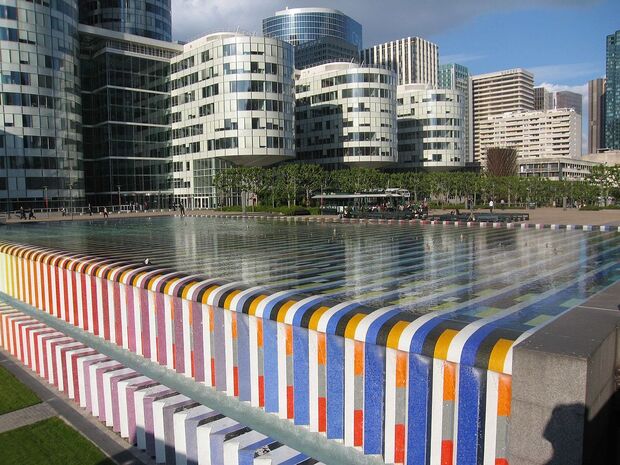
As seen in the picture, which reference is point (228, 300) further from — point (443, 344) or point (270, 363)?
point (443, 344)

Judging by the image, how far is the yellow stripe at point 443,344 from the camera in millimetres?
7215

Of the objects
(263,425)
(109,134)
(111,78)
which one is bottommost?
(263,425)

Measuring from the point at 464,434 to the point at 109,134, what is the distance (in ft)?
321

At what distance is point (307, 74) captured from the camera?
11744 centimetres

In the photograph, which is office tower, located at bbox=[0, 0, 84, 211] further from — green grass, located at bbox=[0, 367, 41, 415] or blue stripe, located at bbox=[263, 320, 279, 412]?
blue stripe, located at bbox=[263, 320, 279, 412]

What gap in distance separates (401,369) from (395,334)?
0.52m

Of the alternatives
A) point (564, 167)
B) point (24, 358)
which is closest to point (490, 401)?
point (24, 358)

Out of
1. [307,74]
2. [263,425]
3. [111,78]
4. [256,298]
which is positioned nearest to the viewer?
[263,425]

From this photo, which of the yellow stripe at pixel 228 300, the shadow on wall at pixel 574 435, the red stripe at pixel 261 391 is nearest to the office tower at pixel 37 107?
the yellow stripe at pixel 228 300

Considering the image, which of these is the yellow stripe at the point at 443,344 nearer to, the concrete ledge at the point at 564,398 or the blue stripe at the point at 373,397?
the blue stripe at the point at 373,397

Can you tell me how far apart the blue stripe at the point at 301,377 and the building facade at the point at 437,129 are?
118m

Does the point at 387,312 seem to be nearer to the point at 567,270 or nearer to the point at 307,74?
the point at 567,270

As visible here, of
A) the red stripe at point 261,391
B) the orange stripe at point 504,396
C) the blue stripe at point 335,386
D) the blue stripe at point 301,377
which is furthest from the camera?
the red stripe at point 261,391

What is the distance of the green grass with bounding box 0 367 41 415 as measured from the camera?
9.95 meters
